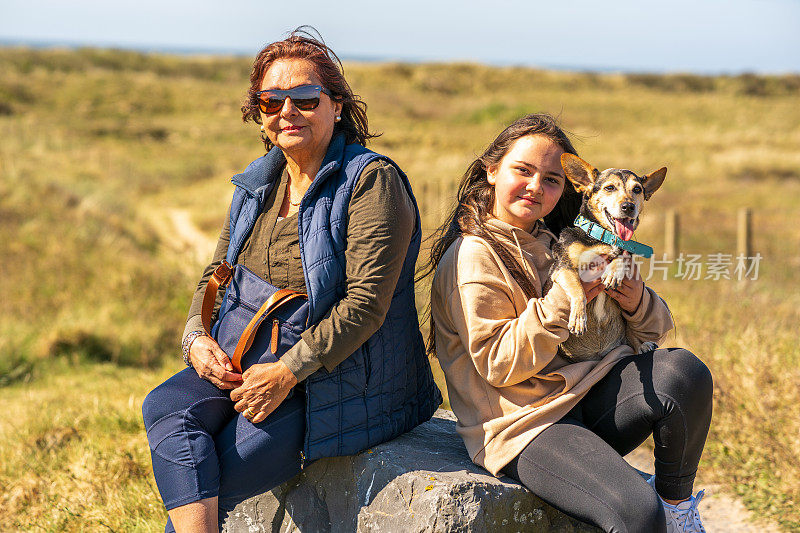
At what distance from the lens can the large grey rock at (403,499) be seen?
9.30 ft

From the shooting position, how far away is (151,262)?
380 inches

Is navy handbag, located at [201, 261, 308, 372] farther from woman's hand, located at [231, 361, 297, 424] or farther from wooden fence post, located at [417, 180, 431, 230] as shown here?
wooden fence post, located at [417, 180, 431, 230]

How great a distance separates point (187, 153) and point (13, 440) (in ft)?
74.6

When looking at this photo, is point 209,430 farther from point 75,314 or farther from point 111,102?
point 111,102

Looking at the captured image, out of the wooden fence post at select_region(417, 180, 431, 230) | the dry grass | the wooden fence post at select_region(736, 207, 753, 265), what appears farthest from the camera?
the wooden fence post at select_region(417, 180, 431, 230)

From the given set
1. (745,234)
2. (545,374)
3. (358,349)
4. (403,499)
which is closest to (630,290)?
(545,374)

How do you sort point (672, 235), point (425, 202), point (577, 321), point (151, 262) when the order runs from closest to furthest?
1. point (577, 321)
2. point (151, 262)
3. point (672, 235)
4. point (425, 202)

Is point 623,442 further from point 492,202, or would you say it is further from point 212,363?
point 212,363

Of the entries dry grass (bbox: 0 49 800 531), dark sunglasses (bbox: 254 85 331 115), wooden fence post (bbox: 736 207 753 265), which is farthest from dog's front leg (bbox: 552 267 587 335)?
wooden fence post (bbox: 736 207 753 265)

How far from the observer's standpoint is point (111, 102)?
126 ft

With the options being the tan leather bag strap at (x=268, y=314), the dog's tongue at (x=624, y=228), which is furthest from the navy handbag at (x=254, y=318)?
the dog's tongue at (x=624, y=228)

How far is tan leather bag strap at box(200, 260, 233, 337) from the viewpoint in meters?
3.22

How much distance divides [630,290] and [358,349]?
3.63 ft

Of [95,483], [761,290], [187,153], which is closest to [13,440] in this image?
[95,483]
